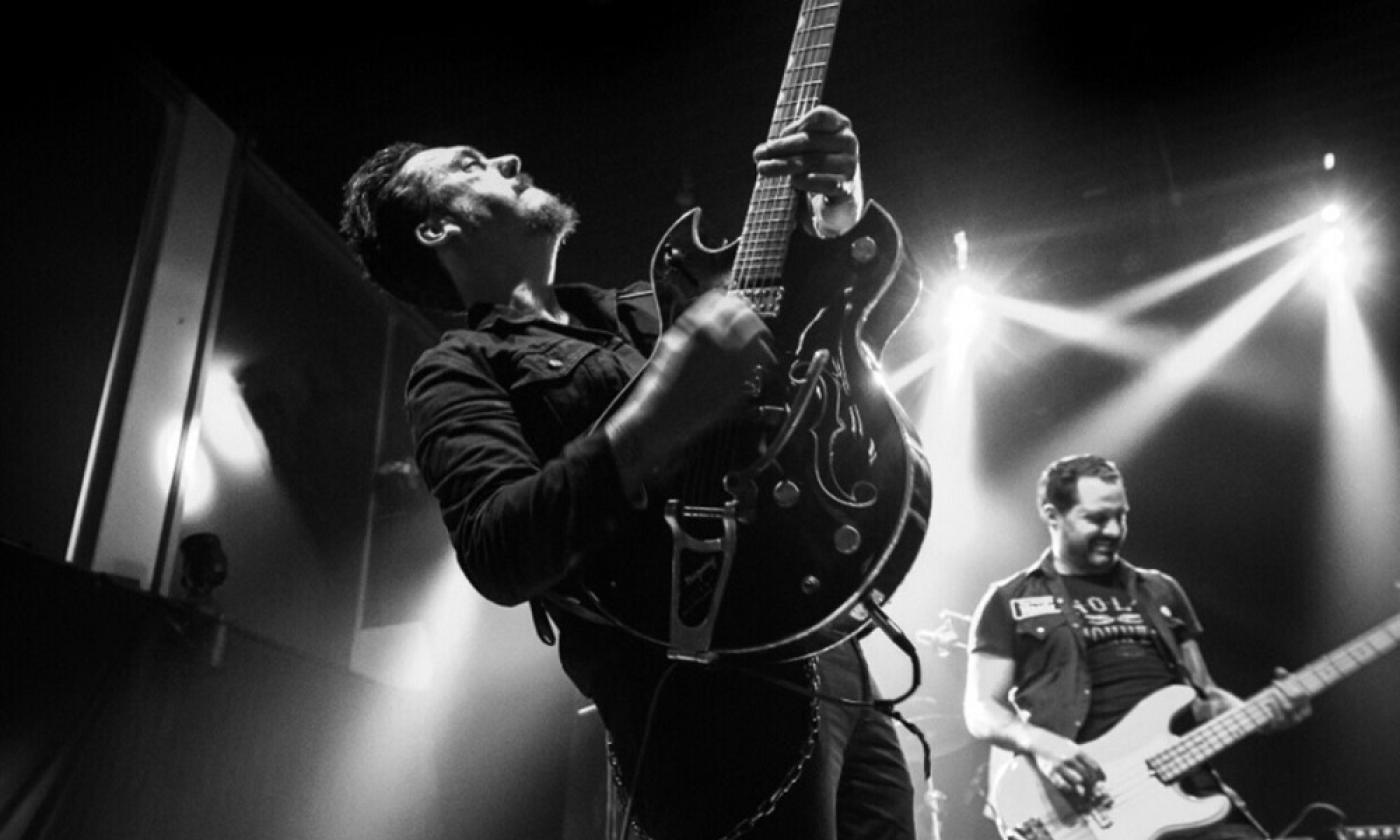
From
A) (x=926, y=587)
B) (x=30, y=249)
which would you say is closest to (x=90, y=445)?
(x=30, y=249)

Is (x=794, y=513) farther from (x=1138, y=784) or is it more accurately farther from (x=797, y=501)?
(x=1138, y=784)

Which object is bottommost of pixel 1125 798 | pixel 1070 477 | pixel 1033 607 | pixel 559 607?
pixel 1125 798

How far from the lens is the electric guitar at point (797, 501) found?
52.8 inches

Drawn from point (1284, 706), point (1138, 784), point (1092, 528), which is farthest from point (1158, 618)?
point (1138, 784)

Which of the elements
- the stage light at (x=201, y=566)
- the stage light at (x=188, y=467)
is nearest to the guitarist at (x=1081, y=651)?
the stage light at (x=201, y=566)

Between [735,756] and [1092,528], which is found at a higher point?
[1092,528]

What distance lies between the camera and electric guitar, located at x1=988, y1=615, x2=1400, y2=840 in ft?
12.2

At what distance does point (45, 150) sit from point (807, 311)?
4.98 metres

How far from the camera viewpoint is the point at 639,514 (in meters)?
1.44

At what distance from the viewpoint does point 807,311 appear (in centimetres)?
151

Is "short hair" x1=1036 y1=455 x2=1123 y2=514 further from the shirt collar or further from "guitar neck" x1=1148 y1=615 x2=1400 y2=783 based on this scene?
the shirt collar

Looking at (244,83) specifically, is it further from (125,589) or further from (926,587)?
(926,587)

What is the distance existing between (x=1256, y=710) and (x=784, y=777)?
3.36 meters

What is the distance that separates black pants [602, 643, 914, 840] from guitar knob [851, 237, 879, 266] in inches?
22.9
